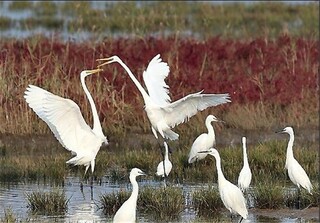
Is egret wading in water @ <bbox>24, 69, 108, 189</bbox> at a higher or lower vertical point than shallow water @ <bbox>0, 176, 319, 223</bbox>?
higher

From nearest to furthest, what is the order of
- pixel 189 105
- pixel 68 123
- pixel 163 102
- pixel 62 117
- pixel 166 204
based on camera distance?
1. pixel 166 204
2. pixel 62 117
3. pixel 68 123
4. pixel 189 105
5. pixel 163 102

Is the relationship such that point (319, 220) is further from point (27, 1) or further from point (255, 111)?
point (27, 1)

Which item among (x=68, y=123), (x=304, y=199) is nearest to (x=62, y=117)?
(x=68, y=123)

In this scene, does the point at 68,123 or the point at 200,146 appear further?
the point at 200,146

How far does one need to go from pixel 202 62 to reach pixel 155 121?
274 inches

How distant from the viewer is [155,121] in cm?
1179

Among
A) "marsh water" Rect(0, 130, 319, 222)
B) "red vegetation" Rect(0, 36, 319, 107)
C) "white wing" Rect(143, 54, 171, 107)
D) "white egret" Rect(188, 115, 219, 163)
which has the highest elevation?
"red vegetation" Rect(0, 36, 319, 107)

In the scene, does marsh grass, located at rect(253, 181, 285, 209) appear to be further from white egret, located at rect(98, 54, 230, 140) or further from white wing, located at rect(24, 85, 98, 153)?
white wing, located at rect(24, 85, 98, 153)

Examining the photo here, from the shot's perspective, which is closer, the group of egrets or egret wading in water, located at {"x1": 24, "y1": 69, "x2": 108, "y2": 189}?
the group of egrets

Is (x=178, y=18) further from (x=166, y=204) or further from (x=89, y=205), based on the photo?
(x=166, y=204)

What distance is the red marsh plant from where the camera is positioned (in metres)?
14.7

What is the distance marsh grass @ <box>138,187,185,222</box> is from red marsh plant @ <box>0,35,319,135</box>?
4.62 meters

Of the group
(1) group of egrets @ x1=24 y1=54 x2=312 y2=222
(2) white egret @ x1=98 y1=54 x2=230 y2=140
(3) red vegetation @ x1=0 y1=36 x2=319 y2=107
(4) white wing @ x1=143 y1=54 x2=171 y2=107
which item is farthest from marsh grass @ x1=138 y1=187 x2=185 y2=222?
(3) red vegetation @ x1=0 y1=36 x2=319 y2=107

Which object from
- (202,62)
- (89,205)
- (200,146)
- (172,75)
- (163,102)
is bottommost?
(89,205)
